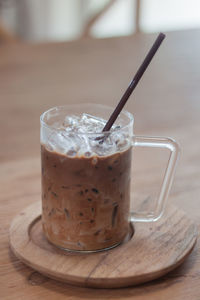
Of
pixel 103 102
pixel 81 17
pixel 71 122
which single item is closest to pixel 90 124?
pixel 71 122

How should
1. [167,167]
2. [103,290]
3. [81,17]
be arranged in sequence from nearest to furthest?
[103,290] < [167,167] < [81,17]

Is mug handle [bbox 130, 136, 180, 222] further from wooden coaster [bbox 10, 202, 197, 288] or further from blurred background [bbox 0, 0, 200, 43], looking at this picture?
blurred background [bbox 0, 0, 200, 43]

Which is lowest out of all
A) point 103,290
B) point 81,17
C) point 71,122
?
point 81,17

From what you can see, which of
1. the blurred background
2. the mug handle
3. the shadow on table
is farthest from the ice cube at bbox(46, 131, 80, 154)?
the blurred background

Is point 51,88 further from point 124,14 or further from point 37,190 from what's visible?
point 124,14

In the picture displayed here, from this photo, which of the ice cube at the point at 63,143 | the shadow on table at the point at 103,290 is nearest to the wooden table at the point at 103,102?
the shadow on table at the point at 103,290

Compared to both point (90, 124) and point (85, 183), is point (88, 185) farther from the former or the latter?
point (90, 124)

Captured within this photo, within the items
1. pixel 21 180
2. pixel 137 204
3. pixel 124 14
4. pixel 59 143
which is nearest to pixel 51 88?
pixel 21 180

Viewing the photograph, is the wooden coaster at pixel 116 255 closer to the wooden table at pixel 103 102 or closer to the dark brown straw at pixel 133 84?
the wooden table at pixel 103 102
